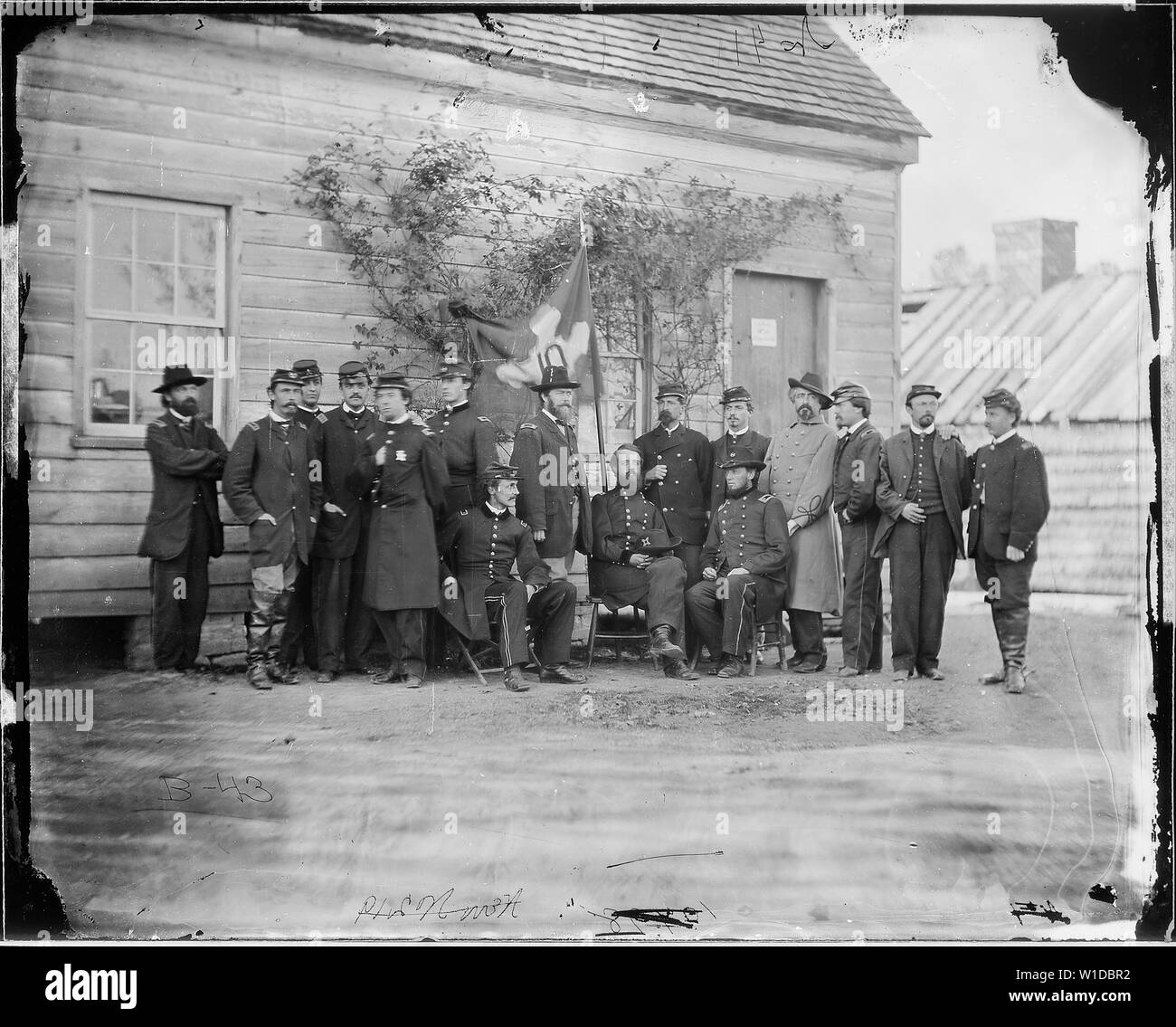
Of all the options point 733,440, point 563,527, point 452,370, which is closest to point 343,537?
point 452,370

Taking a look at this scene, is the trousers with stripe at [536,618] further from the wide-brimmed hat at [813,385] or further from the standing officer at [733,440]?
the wide-brimmed hat at [813,385]

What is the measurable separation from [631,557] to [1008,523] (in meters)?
1.79

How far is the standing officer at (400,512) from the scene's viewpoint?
5.56 meters

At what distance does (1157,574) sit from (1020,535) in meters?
0.59

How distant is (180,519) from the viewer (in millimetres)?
5355

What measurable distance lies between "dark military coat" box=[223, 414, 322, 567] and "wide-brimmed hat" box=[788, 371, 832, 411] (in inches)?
95.2

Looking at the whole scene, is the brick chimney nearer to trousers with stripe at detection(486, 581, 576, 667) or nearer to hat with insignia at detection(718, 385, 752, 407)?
hat with insignia at detection(718, 385, 752, 407)

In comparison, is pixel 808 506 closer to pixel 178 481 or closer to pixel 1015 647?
pixel 1015 647

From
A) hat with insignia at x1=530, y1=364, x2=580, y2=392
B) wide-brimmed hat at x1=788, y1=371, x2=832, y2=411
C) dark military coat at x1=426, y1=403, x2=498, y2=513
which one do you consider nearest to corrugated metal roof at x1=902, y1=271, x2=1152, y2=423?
wide-brimmed hat at x1=788, y1=371, x2=832, y2=411

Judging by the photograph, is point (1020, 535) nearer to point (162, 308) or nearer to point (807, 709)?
point (807, 709)

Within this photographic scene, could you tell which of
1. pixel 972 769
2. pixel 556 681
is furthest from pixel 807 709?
pixel 556 681

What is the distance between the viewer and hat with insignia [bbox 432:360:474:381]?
18.6 feet

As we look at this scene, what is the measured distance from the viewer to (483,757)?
5.05 m
